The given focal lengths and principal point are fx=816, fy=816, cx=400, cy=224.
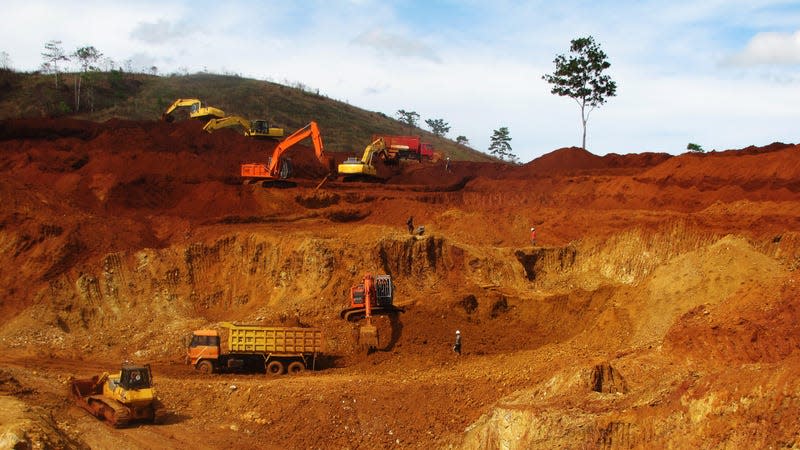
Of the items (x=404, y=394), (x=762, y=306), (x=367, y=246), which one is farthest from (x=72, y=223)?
(x=762, y=306)

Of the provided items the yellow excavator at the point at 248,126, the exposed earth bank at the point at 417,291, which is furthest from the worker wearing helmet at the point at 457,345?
the yellow excavator at the point at 248,126

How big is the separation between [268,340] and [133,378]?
5608 mm

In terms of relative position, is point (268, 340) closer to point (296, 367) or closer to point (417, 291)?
point (296, 367)

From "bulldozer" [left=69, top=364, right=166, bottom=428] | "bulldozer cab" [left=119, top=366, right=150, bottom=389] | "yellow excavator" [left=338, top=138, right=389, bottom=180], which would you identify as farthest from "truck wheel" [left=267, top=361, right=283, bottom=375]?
"yellow excavator" [left=338, top=138, right=389, bottom=180]

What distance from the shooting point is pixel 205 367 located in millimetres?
25906

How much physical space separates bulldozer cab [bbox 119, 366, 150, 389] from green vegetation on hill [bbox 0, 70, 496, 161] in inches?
1828

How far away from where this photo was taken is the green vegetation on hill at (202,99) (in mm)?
68625


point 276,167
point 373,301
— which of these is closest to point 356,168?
point 276,167

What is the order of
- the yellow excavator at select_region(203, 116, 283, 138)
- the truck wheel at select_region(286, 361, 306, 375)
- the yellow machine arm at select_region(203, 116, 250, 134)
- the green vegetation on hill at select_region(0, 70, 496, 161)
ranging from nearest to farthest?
1. the truck wheel at select_region(286, 361, 306, 375)
2. the yellow machine arm at select_region(203, 116, 250, 134)
3. the yellow excavator at select_region(203, 116, 283, 138)
4. the green vegetation on hill at select_region(0, 70, 496, 161)

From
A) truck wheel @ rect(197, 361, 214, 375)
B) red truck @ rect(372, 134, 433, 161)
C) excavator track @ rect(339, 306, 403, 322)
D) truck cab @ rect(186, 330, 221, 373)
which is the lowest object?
truck wheel @ rect(197, 361, 214, 375)

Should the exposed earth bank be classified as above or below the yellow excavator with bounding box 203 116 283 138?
below

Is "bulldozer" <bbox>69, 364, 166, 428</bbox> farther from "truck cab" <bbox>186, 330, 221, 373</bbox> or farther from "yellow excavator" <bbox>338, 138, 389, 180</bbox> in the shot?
"yellow excavator" <bbox>338, 138, 389, 180</bbox>

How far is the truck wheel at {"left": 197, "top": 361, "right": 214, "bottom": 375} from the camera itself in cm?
2583

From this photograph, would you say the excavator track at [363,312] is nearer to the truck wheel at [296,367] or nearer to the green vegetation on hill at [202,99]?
the truck wheel at [296,367]
